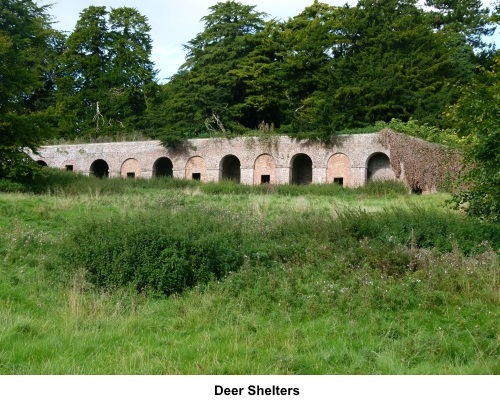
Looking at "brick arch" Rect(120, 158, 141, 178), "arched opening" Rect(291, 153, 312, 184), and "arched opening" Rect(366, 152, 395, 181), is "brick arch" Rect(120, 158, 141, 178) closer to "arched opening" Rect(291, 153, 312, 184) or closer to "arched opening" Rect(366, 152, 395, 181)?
"arched opening" Rect(291, 153, 312, 184)

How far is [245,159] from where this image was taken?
3403 centimetres

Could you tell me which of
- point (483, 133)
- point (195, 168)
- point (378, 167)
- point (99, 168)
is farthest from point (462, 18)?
point (483, 133)

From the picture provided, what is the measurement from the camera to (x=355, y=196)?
972 inches

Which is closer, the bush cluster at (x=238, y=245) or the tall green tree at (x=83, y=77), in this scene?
the bush cluster at (x=238, y=245)

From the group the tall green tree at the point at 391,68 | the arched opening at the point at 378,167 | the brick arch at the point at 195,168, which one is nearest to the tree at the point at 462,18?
the tall green tree at the point at 391,68

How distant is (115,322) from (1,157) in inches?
702

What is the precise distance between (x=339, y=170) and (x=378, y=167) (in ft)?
7.55

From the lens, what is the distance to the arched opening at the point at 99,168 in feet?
129

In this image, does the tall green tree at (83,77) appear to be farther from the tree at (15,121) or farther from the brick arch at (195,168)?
the tree at (15,121)

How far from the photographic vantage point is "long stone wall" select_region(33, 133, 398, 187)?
31000 millimetres

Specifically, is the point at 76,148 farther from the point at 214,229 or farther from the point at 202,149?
the point at 214,229

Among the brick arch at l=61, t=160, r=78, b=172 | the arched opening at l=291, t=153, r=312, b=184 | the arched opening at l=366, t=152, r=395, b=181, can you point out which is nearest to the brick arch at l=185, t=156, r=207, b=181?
the arched opening at l=291, t=153, r=312, b=184

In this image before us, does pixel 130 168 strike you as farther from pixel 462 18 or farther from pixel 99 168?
pixel 462 18

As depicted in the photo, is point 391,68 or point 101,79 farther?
point 101,79
